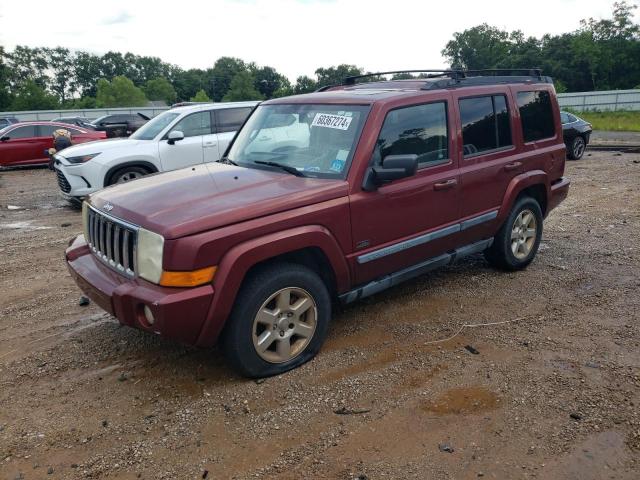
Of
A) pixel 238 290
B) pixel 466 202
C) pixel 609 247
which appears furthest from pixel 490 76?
pixel 238 290

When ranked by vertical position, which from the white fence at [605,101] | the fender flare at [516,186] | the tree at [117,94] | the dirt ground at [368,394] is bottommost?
the dirt ground at [368,394]

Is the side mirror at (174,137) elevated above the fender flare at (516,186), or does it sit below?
above

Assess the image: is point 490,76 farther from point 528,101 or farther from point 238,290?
point 238,290

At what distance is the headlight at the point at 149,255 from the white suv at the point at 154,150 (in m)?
5.42

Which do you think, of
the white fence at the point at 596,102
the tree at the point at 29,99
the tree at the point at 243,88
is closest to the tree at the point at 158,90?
the tree at the point at 243,88

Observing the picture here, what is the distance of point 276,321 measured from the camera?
3.51 meters

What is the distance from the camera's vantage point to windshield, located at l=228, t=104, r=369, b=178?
391 cm

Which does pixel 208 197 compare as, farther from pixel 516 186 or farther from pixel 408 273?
pixel 516 186

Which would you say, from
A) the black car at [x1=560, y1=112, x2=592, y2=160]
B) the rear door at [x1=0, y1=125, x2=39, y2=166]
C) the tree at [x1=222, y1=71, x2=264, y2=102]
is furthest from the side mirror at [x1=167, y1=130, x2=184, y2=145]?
the tree at [x1=222, y1=71, x2=264, y2=102]

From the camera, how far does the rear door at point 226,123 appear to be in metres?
9.46

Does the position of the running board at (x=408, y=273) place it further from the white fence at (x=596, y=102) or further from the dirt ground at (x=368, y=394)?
the white fence at (x=596, y=102)

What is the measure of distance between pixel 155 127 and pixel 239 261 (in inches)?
274

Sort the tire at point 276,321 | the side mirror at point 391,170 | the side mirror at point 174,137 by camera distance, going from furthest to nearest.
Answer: the side mirror at point 174,137
the side mirror at point 391,170
the tire at point 276,321

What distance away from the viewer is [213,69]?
11094cm
